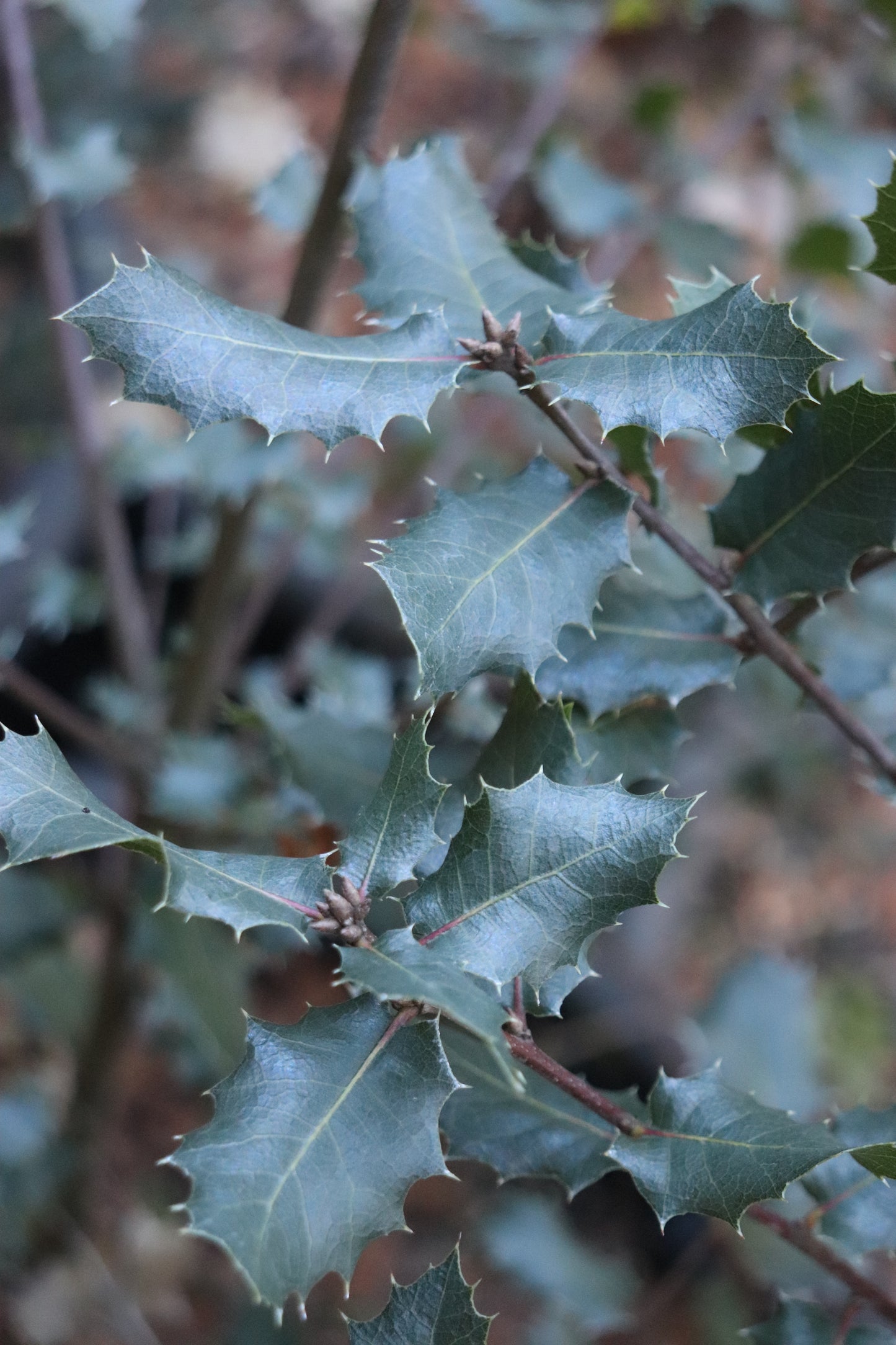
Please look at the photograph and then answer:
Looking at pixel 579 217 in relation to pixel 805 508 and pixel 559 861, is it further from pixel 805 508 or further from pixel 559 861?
pixel 559 861

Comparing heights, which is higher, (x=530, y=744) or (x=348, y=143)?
(x=348, y=143)

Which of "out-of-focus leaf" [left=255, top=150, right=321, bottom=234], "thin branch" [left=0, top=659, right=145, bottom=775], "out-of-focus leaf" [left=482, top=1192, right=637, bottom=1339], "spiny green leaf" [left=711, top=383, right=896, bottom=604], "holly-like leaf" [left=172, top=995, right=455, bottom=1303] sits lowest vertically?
"out-of-focus leaf" [left=482, top=1192, right=637, bottom=1339]

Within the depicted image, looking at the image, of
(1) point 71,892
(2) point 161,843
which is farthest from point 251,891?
(1) point 71,892

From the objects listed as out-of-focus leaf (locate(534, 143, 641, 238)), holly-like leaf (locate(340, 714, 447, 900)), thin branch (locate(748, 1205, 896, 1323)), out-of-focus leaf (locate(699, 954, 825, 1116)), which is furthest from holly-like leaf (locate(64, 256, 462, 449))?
out-of-focus leaf (locate(699, 954, 825, 1116))

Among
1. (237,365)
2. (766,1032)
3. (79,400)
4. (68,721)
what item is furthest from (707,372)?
(766,1032)

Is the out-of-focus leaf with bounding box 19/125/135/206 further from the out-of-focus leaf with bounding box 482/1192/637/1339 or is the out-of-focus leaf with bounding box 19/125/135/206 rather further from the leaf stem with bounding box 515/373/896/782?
the out-of-focus leaf with bounding box 482/1192/637/1339

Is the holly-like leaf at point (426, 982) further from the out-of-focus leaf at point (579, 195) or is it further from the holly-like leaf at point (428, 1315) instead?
the out-of-focus leaf at point (579, 195)

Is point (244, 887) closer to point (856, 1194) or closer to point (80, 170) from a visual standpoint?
point (856, 1194)
